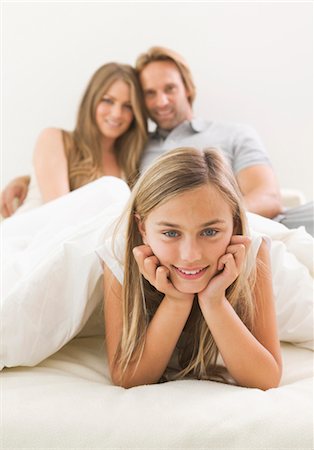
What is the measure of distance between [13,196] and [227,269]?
1448 millimetres

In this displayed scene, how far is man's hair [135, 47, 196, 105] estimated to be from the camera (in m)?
2.54

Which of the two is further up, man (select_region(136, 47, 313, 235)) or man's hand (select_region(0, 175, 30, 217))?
man (select_region(136, 47, 313, 235))

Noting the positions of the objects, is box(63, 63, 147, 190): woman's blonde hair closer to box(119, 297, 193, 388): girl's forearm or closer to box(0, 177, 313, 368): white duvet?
box(0, 177, 313, 368): white duvet

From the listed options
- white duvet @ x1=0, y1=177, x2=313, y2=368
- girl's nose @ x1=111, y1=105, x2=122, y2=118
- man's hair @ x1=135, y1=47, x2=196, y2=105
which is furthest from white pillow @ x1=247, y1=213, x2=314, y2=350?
man's hair @ x1=135, y1=47, x2=196, y2=105

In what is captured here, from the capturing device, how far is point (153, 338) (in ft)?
3.86

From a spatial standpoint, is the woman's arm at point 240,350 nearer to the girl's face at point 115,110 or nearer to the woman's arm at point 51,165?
the woman's arm at point 51,165

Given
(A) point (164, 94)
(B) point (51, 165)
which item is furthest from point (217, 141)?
(B) point (51, 165)

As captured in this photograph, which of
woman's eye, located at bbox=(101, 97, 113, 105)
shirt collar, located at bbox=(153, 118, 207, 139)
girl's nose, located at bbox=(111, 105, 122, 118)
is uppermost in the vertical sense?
woman's eye, located at bbox=(101, 97, 113, 105)

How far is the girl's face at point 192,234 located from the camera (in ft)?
3.53

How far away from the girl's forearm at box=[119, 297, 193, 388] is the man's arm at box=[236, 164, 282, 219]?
108 cm

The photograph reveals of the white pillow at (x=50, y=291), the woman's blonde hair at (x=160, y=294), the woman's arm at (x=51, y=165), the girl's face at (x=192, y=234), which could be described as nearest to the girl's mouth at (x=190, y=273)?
the girl's face at (x=192, y=234)

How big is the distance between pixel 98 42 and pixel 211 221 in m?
1.90

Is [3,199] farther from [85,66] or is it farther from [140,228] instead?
[140,228]

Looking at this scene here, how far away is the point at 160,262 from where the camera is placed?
3.72 feet
